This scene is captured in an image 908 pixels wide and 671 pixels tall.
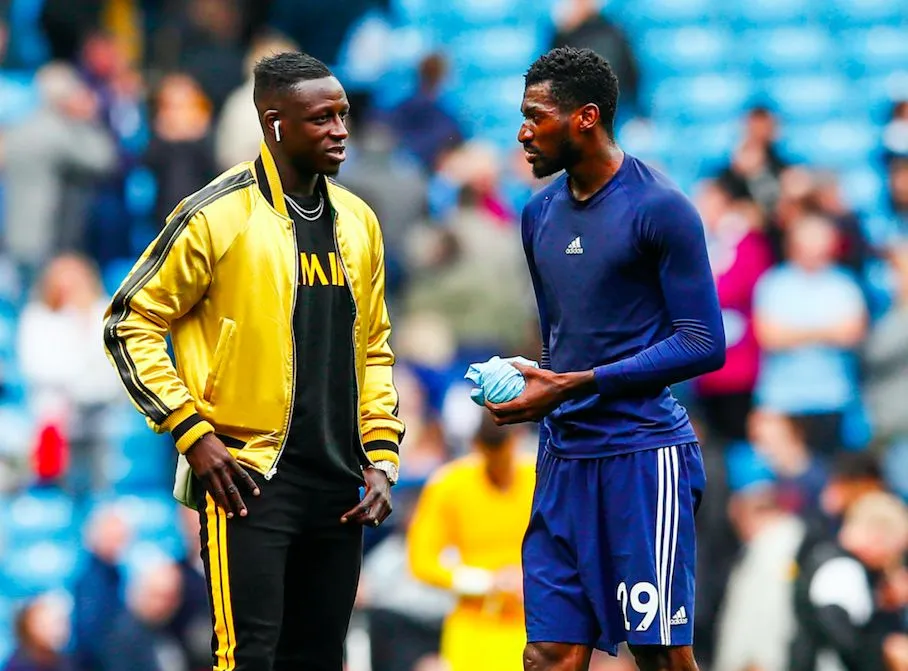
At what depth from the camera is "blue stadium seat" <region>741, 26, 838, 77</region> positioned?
737 inches

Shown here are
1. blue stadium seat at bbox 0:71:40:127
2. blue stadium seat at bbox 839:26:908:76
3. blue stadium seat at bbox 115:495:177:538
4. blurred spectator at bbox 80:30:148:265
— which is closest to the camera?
blue stadium seat at bbox 115:495:177:538

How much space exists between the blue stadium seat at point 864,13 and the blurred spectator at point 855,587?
9.88m

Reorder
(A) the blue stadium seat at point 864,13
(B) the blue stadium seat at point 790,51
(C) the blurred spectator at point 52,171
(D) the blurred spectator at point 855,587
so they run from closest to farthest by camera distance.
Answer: (D) the blurred spectator at point 855,587
(C) the blurred spectator at point 52,171
(B) the blue stadium seat at point 790,51
(A) the blue stadium seat at point 864,13

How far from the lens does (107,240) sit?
49.5ft

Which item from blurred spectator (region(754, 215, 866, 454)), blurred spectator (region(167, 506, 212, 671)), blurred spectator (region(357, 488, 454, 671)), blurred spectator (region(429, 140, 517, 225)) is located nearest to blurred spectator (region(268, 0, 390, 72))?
blurred spectator (region(429, 140, 517, 225))

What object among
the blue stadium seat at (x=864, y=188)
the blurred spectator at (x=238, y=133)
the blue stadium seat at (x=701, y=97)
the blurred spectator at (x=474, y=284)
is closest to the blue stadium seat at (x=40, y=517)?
the blurred spectator at (x=238, y=133)

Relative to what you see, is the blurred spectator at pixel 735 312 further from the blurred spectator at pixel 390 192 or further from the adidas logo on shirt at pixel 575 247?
the adidas logo on shirt at pixel 575 247

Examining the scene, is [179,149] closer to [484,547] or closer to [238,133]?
[238,133]

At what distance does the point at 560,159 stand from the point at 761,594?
503cm

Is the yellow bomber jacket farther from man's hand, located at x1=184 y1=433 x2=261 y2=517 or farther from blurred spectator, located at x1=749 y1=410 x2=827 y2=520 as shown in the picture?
blurred spectator, located at x1=749 y1=410 x2=827 y2=520

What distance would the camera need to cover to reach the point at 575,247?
6535 mm

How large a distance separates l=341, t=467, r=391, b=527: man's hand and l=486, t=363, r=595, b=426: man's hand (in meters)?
0.47

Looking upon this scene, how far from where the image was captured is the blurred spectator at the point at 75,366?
531 inches

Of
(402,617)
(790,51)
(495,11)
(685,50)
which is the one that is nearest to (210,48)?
(495,11)
